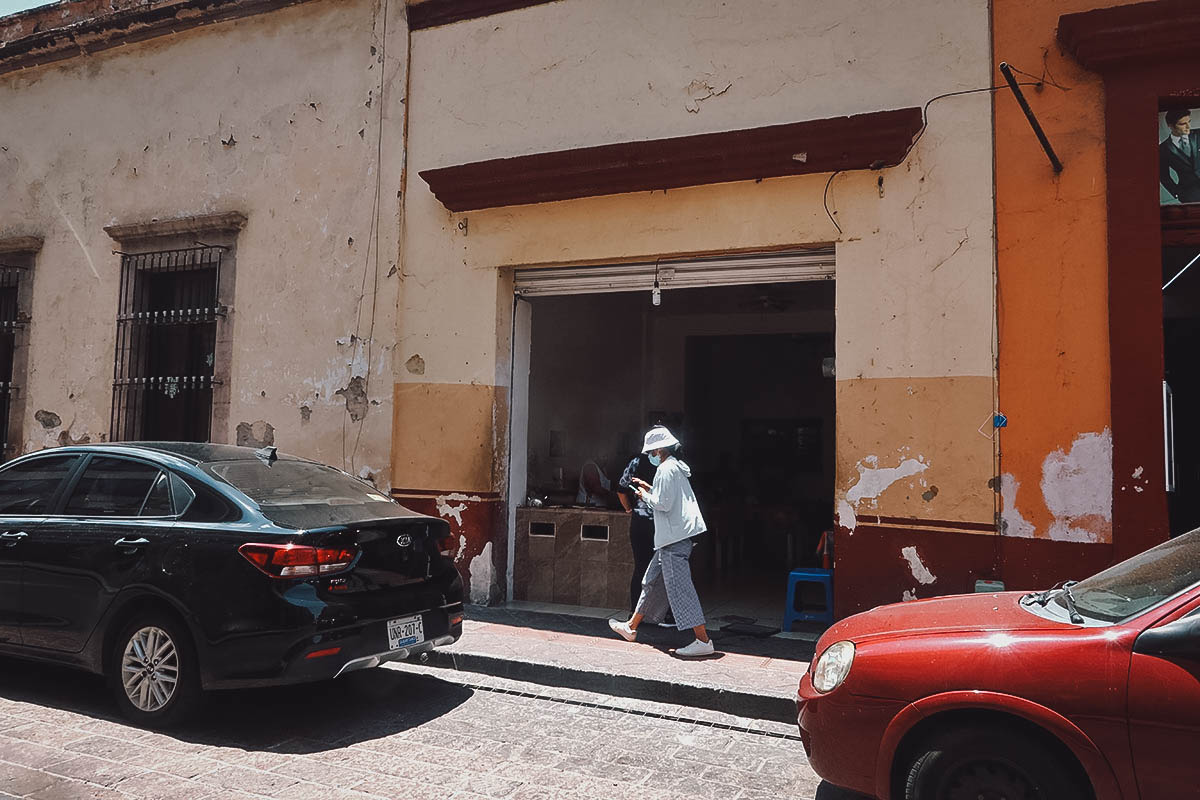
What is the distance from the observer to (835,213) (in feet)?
23.8

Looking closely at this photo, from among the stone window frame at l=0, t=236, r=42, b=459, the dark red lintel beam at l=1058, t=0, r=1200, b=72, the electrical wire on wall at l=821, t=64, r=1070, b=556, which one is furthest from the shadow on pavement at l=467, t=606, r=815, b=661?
the stone window frame at l=0, t=236, r=42, b=459

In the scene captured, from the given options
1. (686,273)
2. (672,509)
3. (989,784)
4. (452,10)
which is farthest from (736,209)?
(989,784)

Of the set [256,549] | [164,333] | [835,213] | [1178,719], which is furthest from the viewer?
[164,333]

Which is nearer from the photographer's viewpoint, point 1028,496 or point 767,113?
point 1028,496

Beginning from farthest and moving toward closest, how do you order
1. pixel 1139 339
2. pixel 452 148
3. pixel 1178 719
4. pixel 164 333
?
pixel 164 333
pixel 452 148
pixel 1139 339
pixel 1178 719

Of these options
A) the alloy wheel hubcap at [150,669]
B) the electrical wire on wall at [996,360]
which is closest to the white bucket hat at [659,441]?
the electrical wire on wall at [996,360]

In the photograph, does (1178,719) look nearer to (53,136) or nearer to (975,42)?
(975,42)

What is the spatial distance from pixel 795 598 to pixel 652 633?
4.16 ft

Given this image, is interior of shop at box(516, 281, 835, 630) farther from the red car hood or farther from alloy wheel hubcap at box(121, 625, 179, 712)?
alloy wheel hubcap at box(121, 625, 179, 712)

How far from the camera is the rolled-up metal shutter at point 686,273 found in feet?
24.7

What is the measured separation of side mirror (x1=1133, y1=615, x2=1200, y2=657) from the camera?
2.99 meters

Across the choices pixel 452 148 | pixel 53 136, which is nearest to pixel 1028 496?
pixel 452 148

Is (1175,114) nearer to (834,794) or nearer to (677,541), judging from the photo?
(677,541)

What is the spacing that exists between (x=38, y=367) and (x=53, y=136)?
2948 mm
